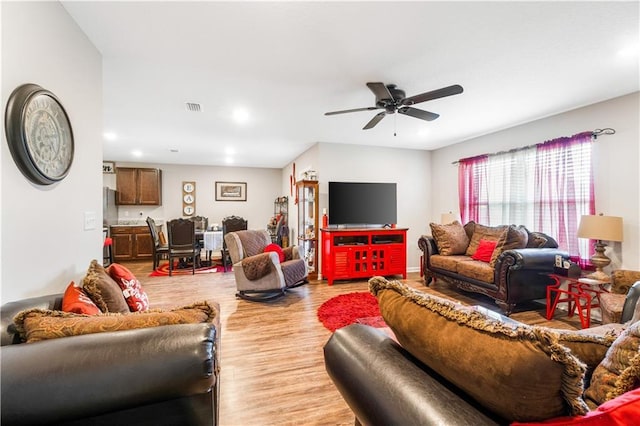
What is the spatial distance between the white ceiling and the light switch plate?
4.19 ft

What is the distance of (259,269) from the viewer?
3576 millimetres

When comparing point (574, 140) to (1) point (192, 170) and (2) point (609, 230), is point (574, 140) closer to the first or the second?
(2) point (609, 230)

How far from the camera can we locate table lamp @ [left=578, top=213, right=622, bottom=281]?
2721 mm

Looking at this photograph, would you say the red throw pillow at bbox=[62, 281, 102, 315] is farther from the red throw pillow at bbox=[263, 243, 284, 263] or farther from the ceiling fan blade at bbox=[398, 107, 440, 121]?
the ceiling fan blade at bbox=[398, 107, 440, 121]

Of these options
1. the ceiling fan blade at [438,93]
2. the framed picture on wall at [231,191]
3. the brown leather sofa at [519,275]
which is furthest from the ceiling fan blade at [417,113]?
the framed picture on wall at [231,191]

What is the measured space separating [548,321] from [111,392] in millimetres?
3950

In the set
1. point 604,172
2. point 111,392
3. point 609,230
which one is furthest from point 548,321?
point 111,392

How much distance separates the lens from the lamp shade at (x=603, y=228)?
271 centimetres

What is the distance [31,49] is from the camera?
4.55ft

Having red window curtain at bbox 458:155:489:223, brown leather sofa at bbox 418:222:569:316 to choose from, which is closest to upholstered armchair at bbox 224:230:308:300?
brown leather sofa at bbox 418:222:569:316

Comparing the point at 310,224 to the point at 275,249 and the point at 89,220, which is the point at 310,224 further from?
the point at 89,220

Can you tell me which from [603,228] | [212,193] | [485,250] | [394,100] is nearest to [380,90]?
[394,100]

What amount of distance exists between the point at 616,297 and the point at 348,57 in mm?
3026

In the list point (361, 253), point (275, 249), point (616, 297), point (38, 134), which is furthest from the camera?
point (361, 253)
